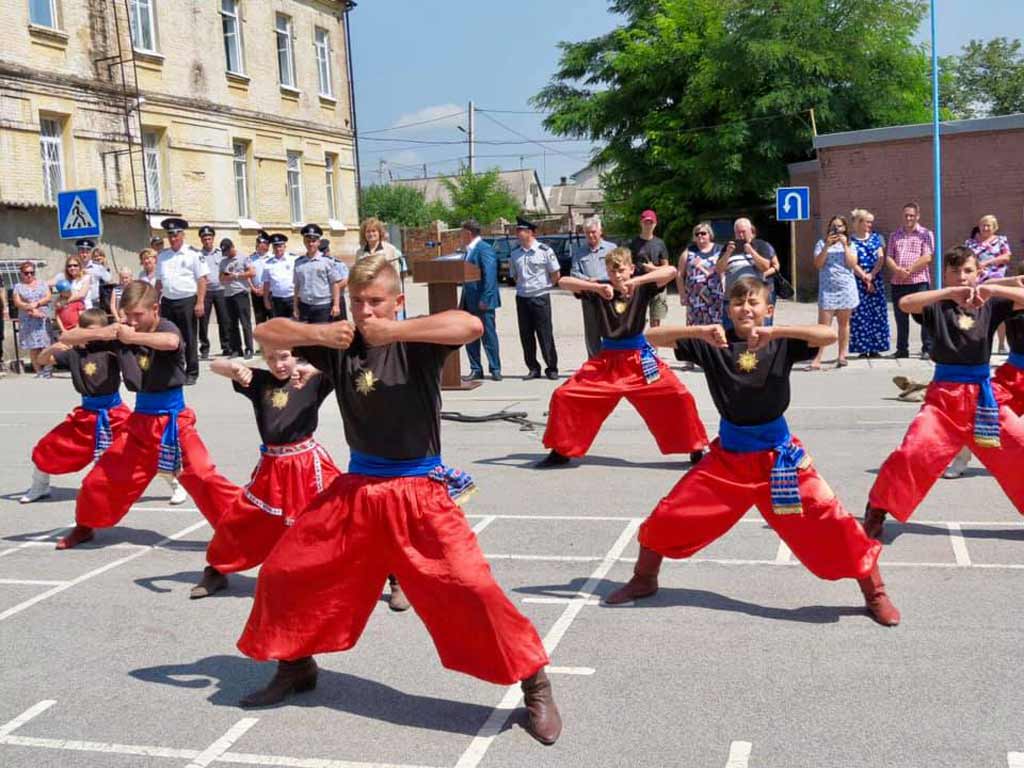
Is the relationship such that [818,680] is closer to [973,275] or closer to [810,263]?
[973,275]

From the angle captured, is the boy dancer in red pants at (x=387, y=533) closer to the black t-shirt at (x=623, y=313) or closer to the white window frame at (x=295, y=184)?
the black t-shirt at (x=623, y=313)

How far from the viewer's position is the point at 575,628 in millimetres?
5566

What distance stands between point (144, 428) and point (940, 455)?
476cm

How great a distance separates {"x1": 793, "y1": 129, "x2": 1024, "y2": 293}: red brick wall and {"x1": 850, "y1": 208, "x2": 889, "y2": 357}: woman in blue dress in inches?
390

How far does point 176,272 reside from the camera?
1614 centimetres

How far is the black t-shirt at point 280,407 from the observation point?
20.2 feet

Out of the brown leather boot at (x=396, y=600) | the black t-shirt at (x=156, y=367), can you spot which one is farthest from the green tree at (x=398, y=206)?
the brown leather boot at (x=396, y=600)

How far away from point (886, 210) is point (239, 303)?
1517cm

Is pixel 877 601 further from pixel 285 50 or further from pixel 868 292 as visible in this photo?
pixel 285 50

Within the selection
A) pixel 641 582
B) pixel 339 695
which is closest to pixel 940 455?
pixel 641 582

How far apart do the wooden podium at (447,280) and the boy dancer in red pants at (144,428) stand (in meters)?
6.53

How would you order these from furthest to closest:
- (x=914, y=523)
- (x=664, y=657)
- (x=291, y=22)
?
(x=291, y=22) < (x=914, y=523) < (x=664, y=657)

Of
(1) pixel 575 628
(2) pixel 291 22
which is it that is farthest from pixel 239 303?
(2) pixel 291 22

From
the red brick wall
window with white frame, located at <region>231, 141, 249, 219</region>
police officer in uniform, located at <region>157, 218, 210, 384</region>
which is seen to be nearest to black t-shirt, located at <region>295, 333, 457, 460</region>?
police officer in uniform, located at <region>157, 218, 210, 384</region>
